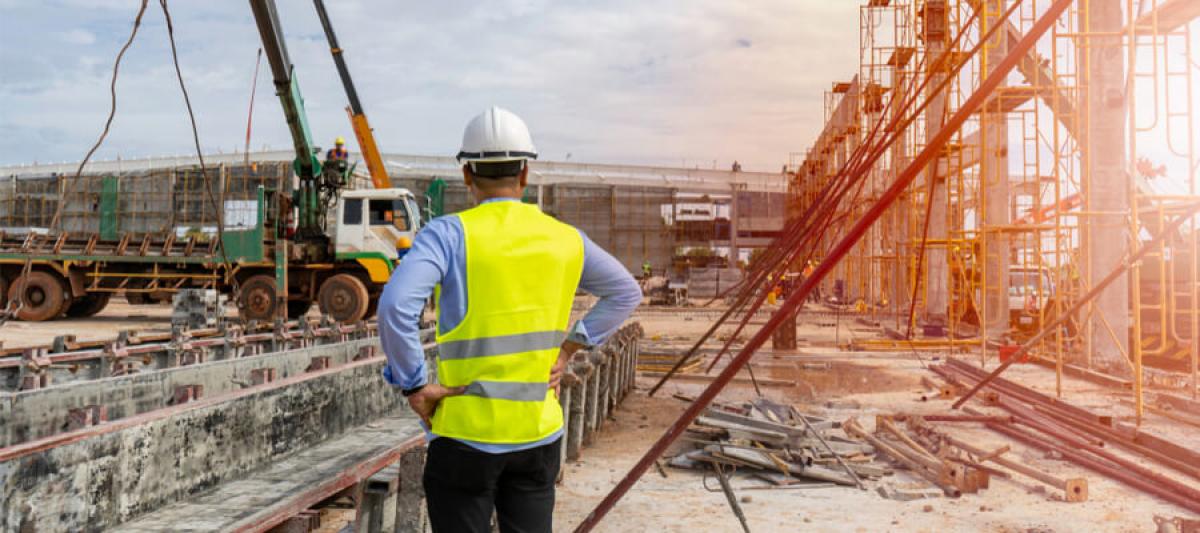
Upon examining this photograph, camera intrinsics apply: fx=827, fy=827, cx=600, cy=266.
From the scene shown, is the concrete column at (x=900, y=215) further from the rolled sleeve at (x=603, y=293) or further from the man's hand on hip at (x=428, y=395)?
the man's hand on hip at (x=428, y=395)

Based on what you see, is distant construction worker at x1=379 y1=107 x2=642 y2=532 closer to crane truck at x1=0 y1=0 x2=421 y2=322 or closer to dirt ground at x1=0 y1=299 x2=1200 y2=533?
dirt ground at x1=0 y1=299 x2=1200 y2=533

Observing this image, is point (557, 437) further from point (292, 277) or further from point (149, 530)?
point (292, 277)

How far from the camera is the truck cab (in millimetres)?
16250

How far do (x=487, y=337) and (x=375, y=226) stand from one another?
48.7 feet

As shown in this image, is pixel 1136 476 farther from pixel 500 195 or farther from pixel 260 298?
pixel 260 298

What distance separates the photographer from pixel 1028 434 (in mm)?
7750

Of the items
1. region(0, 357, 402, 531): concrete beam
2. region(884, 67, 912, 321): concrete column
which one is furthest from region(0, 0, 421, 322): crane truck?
region(884, 67, 912, 321): concrete column

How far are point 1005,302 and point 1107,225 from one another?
6067mm

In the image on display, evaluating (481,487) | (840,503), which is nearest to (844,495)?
(840,503)

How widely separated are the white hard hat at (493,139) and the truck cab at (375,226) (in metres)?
14.1

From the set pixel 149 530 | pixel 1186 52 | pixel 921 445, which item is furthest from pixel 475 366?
pixel 1186 52

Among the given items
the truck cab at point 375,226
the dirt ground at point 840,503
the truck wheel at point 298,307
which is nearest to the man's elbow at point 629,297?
the dirt ground at point 840,503

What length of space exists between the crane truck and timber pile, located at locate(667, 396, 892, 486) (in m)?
9.93

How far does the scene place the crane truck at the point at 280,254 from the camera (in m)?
16.3
